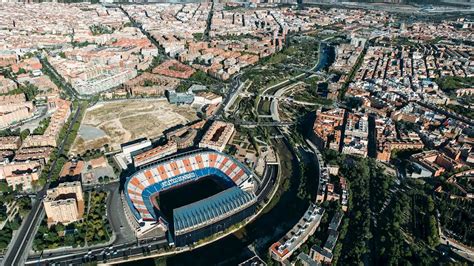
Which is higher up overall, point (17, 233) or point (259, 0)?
point (259, 0)

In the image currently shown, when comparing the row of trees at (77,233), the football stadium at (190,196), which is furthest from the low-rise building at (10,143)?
the football stadium at (190,196)

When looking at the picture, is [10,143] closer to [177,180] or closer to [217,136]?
[177,180]

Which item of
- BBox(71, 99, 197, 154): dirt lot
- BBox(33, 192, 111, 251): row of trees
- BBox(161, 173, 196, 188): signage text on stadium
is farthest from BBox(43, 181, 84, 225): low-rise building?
BBox(71, 99, 197, 154): dirt lot

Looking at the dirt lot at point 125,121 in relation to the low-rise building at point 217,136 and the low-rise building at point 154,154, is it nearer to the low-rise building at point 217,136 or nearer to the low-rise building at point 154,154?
the low-rise building at point 154,154

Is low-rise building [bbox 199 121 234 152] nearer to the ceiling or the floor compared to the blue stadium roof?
nearer to the ceiling

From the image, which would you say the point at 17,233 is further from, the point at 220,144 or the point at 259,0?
the point at 259,0

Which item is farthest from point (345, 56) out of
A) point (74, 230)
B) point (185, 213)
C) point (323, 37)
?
point (74, 230)

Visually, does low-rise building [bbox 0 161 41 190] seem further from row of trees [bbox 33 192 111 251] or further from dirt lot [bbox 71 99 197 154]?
row of trees [bbox 33 192 111 251]
